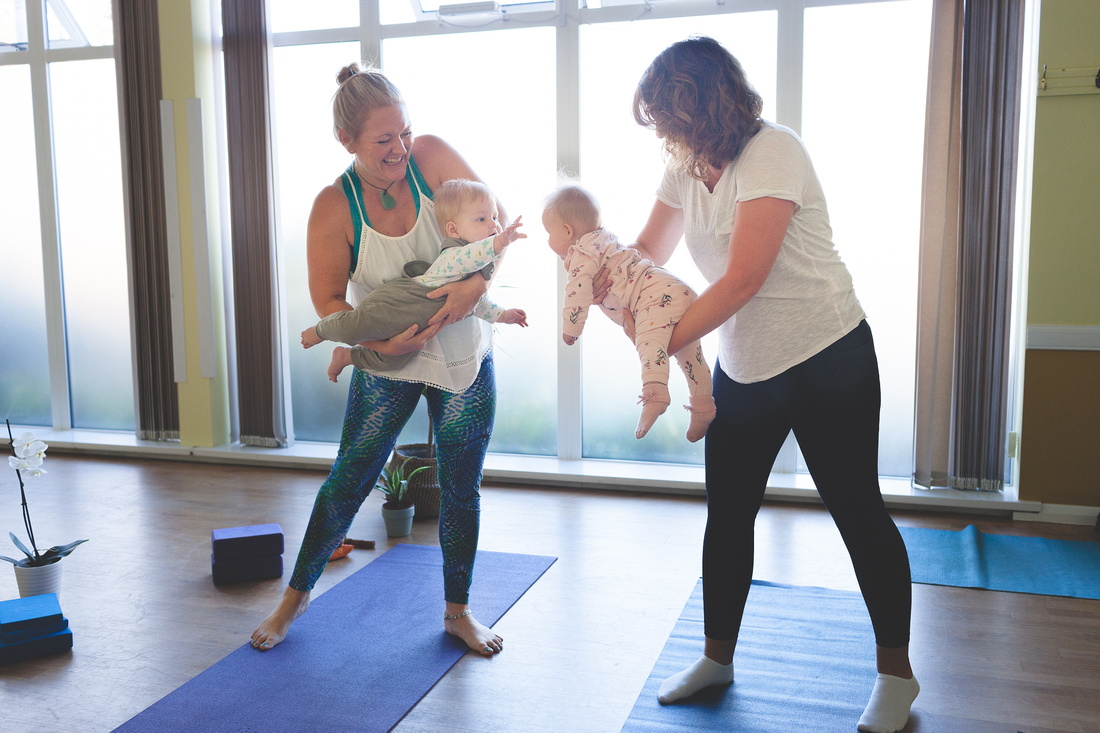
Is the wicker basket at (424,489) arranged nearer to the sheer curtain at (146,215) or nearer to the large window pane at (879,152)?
the sheer curtain at (146,215)

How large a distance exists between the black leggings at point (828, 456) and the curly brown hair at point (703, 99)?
1.63 feet

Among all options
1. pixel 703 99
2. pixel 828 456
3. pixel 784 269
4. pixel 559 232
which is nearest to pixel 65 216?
pixel 559 232

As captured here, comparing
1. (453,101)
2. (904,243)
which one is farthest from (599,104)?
(904,243)

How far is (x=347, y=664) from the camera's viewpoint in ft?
7.71

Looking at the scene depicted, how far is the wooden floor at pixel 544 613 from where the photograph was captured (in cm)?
214

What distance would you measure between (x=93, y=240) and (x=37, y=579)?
3090 millimetres

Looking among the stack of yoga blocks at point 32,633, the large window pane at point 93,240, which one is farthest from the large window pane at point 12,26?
the stack of yoga blocks at point 32,633

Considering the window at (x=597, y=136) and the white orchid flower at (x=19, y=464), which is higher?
the window at (x=597, y=136)

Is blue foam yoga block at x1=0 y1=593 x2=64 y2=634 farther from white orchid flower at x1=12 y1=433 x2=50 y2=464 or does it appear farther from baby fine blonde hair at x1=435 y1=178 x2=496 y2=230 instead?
baby fine blonde hair at x1=435 y1=178 x2=496 y2=230

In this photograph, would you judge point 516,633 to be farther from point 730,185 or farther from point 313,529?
point 730,185

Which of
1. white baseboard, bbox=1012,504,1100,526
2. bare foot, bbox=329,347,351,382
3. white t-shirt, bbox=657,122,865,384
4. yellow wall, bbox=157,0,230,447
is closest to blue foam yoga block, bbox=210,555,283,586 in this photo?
bare foot, bbox=329,347,351,382

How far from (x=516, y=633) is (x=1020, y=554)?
200 cm

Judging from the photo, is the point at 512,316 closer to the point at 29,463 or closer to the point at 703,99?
the point at 703,99

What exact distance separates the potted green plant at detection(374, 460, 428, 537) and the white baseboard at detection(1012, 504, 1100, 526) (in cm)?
262
